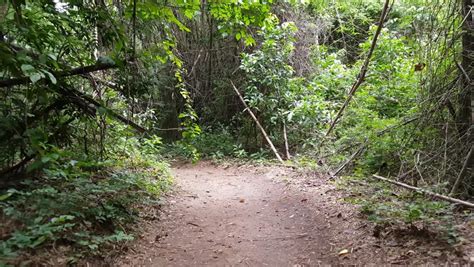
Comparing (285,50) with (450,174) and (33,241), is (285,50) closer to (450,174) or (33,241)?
(450,174)

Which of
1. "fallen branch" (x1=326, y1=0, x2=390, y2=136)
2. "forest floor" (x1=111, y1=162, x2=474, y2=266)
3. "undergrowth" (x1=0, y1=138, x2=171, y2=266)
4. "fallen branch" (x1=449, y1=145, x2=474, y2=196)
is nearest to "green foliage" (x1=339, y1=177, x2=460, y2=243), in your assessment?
"forest floor" (x1=111, y1=162, x2=474, y2=266)

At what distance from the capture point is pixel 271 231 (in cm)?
477

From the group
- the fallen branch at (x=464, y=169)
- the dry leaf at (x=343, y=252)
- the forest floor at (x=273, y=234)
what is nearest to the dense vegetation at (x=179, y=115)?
the fallen branch at (x=464, y=169)

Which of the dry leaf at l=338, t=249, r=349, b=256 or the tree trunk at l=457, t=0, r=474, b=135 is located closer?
the dry leaf at l=338, t=249, r=349, b=256

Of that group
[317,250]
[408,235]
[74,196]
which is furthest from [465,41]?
[74,196]

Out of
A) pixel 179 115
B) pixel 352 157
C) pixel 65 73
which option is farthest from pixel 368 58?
pixel 65 73

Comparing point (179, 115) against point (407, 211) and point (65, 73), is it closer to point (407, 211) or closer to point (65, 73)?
point (65, 73)

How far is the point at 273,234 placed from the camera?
465cm

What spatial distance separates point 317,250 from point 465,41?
323 centimetres

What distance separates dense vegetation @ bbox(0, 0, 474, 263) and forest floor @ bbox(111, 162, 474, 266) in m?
0.37

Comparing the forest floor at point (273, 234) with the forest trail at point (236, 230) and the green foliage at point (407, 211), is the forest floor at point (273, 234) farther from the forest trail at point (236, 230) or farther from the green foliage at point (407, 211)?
the green foliage at point (407, 211)

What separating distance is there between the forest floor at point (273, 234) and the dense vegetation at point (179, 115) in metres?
0.37

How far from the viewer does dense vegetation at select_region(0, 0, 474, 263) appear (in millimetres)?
3619

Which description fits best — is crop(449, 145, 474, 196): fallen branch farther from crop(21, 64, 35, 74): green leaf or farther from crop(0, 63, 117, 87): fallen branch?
crop(21, 64, 35, 74): green leaf
